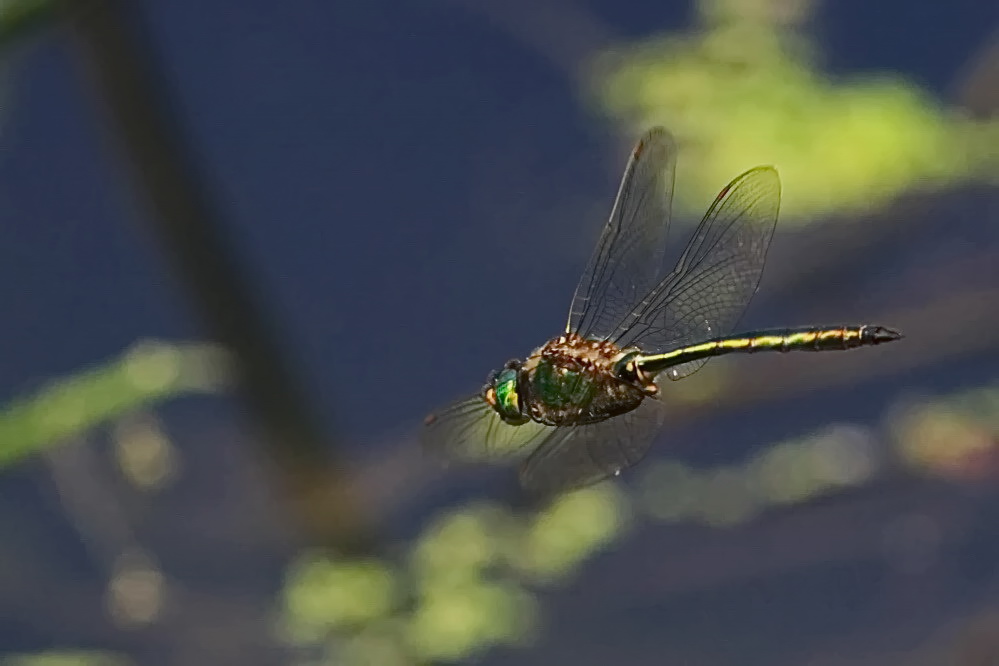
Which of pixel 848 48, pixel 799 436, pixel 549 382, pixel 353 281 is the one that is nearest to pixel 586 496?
pixel 799 436

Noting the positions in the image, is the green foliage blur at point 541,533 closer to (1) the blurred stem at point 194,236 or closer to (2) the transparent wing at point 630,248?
(1) the blurred stem at point 194,236

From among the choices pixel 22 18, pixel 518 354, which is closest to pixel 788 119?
pixel 518 354

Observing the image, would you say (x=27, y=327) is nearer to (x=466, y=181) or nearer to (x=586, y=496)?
(x=466, y=181)

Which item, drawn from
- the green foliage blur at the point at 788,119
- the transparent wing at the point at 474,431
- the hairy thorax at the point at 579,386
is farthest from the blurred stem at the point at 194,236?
the hairy thorax at the point at 579,386

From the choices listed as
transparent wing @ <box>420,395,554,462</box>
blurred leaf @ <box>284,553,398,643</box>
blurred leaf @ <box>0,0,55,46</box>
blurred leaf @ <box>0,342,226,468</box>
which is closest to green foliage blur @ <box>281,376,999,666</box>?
blurred leaf @ <box>284,553,398,643</box>

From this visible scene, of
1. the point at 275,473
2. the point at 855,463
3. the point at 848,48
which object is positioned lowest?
the point at 855,463

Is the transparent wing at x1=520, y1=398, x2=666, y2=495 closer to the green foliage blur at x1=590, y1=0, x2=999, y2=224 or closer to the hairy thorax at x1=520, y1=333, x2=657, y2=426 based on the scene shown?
the hairy thorax at x1=520, y1=333, x2=657, y2=426

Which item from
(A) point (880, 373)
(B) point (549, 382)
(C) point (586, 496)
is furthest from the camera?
(A) point (880, 373)

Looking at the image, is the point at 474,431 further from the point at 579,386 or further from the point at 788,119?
the point at 788,119
